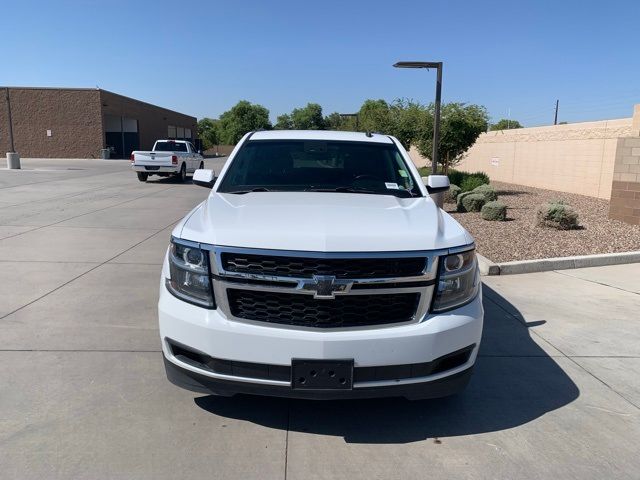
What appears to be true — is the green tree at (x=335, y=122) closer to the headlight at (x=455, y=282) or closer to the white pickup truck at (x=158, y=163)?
the white pickup truck at (x=158, y=163)

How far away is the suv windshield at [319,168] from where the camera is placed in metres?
4.47

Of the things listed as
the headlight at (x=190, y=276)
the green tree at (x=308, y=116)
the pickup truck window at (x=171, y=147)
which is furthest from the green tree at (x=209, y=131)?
the headlight at (x=190, y=276)

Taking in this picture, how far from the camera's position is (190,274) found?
3.14 m

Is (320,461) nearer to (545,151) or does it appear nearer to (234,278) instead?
(234,278)

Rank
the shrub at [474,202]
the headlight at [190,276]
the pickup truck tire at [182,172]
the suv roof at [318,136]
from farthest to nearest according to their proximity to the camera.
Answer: the pickup truck tire at [182,172] < the shrub at [474,202] < the suv roof at [318,136] < the headlight at [190,276]

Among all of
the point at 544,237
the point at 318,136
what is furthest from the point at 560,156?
the point at 318,136

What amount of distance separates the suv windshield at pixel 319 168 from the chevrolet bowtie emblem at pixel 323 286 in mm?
1539

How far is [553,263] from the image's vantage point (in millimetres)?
7793

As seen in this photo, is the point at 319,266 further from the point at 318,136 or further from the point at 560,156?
the point at 560,156

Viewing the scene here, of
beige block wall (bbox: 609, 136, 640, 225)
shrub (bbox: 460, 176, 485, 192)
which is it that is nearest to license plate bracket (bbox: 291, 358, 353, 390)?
beige block wall (bbox: 609, 136, 640, 225)

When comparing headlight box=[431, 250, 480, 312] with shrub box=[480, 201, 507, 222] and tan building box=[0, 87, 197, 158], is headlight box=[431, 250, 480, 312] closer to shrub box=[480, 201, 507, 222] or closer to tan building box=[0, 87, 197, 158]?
shrub box=[480, 201, 507, 222]

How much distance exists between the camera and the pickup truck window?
2464 cm

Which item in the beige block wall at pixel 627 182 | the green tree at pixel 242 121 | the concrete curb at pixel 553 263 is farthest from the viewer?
the green tree at pixel 242 121

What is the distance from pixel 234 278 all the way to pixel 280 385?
0.65 meters
